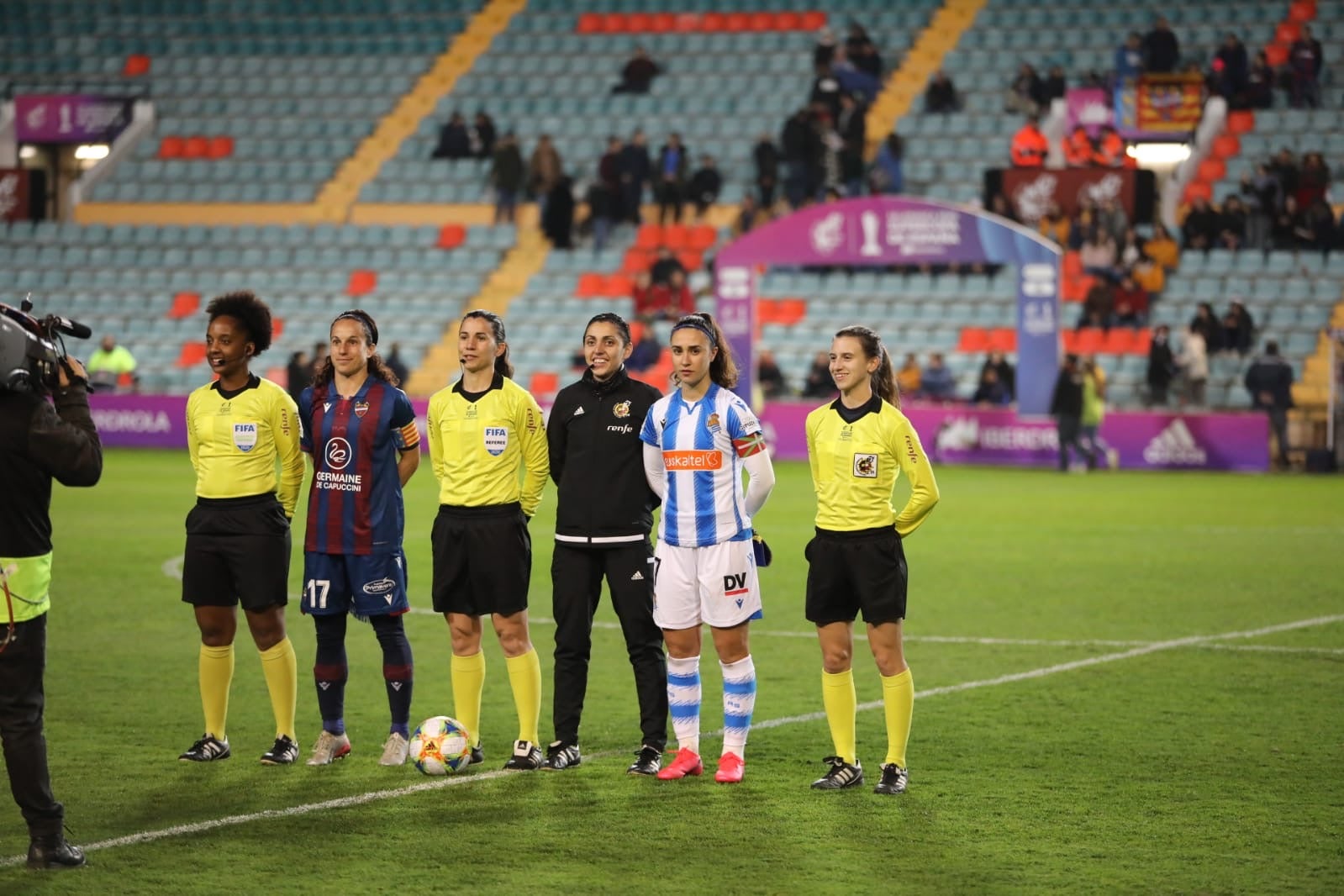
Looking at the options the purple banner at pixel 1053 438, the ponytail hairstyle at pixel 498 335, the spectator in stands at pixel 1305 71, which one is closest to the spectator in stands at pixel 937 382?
the purple banner at pixel 1053 438

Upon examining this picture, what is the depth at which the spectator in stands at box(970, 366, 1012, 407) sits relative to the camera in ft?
91.6

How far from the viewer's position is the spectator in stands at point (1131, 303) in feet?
95.0

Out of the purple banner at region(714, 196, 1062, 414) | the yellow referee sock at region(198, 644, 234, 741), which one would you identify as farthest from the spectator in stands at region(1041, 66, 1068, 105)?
the yellow referee sock at region(198, 644, 234, 741)

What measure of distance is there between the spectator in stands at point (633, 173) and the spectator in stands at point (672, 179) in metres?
0.35

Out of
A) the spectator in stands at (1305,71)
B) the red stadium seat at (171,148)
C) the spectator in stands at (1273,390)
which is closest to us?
the spectator in stands at (1273,390)

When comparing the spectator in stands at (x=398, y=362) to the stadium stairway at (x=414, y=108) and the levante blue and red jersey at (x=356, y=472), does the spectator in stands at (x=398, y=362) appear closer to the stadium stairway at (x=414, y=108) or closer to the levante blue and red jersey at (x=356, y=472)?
the stadium stairway at (x=414, y=108)

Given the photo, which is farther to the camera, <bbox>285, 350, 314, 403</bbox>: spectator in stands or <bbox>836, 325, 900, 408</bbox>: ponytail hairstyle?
<bbox>285, 350, 314, 403</bbox>: spectator in stands

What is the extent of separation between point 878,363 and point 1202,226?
23.4 metres

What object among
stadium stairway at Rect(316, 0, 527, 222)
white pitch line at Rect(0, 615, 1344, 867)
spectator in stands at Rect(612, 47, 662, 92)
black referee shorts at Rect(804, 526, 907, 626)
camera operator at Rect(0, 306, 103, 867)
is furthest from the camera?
stadium stairway at Rect(316, 0, 527, 222)

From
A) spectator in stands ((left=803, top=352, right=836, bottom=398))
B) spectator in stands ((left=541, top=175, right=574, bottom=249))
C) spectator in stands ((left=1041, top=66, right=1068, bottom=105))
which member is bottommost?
spectator in stands ((left=803, top=352, right=836, bottom=398))

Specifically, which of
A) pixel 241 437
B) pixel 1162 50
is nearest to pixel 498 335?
pixel 241 437

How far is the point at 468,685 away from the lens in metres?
8.02

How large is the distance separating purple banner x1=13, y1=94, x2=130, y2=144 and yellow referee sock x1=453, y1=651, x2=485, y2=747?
3264 cm

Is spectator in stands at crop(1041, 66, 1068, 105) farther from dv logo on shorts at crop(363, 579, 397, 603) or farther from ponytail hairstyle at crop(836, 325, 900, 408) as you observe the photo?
dv logo on shorts at crop(363, 579, 397, 603)
